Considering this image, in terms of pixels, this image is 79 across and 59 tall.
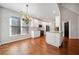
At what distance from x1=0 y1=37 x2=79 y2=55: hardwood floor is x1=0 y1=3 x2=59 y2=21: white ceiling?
704 millimetres

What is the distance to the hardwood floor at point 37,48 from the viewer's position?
2.42 metres

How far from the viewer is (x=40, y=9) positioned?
254 centimetres

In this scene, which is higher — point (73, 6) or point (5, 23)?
point (73, 6)

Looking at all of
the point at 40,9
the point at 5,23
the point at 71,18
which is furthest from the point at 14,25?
the point at 71,18

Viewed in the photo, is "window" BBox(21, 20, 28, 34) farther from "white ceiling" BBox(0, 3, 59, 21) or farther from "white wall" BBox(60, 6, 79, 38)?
"white wall" BBox(60, 6, 79, 38)

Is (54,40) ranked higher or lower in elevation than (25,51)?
higher

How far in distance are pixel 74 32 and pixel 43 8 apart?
100cm

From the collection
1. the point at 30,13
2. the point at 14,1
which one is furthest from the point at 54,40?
the point at 14,1

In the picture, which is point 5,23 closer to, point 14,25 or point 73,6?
point 14,25

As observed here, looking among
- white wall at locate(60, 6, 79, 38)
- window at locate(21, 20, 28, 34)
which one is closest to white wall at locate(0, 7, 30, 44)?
window at locate(21, 20, 28, 34)

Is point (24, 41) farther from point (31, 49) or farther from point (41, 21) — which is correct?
point (41, 21)

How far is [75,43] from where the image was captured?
97.1 inches

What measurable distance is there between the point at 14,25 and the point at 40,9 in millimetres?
786

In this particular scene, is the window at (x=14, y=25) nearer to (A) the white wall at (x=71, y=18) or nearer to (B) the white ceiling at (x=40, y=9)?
(B) the white ceiling at (x=40, y=9)
